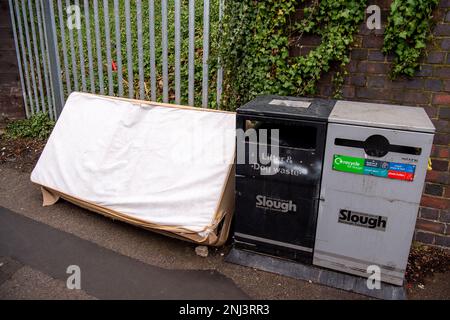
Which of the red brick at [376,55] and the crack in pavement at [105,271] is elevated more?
the red brick at [376,55]

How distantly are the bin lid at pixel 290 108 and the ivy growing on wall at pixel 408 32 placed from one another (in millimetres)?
604

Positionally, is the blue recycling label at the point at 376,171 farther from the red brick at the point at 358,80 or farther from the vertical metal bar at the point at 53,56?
the vertical metal bar at the point at 53,56

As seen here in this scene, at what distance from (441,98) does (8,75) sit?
5840 millimetres

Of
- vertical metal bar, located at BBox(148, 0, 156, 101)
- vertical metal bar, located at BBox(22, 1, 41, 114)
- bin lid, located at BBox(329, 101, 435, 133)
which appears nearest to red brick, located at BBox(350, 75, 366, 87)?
bin lid, located at BBox(329, 101, 435, 133)

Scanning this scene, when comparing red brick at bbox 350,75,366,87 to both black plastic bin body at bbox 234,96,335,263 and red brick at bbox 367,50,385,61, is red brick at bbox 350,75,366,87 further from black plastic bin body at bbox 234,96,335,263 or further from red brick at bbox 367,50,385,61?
black plastic bin body at bbox 234,96,335,263

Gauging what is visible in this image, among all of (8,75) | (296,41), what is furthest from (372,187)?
(8,75)

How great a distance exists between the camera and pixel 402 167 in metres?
2.49

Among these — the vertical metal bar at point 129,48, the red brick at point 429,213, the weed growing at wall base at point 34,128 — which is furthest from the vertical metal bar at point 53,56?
the red brick at point 429,213

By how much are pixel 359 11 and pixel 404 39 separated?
0.42 m

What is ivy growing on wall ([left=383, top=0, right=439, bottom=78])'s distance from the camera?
2.82 meters

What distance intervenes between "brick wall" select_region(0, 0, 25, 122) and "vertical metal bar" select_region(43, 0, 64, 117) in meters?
0.97

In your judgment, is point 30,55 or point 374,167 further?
point 30,55

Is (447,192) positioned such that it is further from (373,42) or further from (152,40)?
Result: (152,40)

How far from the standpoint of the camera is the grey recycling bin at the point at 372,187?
2473 mm
